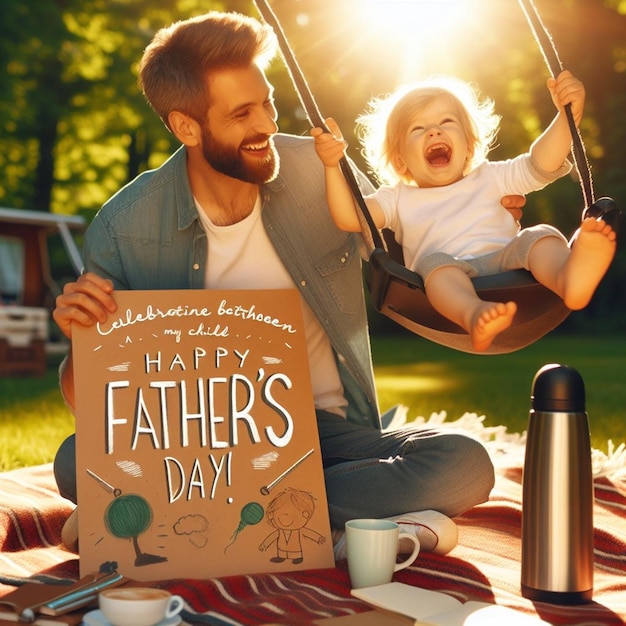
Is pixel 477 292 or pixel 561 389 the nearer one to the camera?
pixel 561 389

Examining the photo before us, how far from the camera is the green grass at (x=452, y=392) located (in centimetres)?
516

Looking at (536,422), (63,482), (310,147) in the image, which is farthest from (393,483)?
(310,147)

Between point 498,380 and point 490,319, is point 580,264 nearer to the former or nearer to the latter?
point 490,319

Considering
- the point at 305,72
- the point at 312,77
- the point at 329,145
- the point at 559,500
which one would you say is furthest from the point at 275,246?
the point at 312,77

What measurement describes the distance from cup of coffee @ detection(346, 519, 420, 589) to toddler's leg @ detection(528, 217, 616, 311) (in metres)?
0.72

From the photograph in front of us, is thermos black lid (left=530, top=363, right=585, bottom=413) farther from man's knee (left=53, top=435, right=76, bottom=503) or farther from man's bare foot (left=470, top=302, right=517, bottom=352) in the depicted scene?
man's knee (left=53, top=435, right=76, bottom=503)

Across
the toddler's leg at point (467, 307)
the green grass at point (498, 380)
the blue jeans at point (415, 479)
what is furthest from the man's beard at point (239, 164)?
the green grass at point (498, 380)

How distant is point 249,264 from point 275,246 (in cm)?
11

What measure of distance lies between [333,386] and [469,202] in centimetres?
76

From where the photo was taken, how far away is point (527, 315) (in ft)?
8.27

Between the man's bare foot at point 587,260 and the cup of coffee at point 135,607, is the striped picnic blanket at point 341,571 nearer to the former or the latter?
the cup of coffee at point 135,607

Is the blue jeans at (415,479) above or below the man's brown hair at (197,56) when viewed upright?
below

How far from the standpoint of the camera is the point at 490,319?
224 cm

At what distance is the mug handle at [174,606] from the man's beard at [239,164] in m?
1.40
